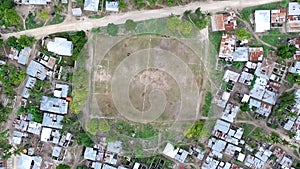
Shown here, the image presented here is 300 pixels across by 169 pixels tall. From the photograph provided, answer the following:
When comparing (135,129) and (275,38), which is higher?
(275,38)

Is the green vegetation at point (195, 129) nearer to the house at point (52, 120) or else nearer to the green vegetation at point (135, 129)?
the green vegetation at point (135, 129)

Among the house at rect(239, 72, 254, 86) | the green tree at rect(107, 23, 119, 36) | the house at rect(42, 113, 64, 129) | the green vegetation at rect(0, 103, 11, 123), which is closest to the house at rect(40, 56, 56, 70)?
the house at rect(42, 113, 64, 129)

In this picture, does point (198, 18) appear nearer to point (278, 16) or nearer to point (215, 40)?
point (215, 40)

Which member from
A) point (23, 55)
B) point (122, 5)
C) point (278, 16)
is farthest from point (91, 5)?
point (278, 16)

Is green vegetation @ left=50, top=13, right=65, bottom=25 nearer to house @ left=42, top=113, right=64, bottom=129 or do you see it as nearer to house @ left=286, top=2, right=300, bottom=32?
house @ left=42, top=113, right=64, bottom=129

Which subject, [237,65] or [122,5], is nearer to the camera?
[122,5]

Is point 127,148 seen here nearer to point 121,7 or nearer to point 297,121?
point 121,7
